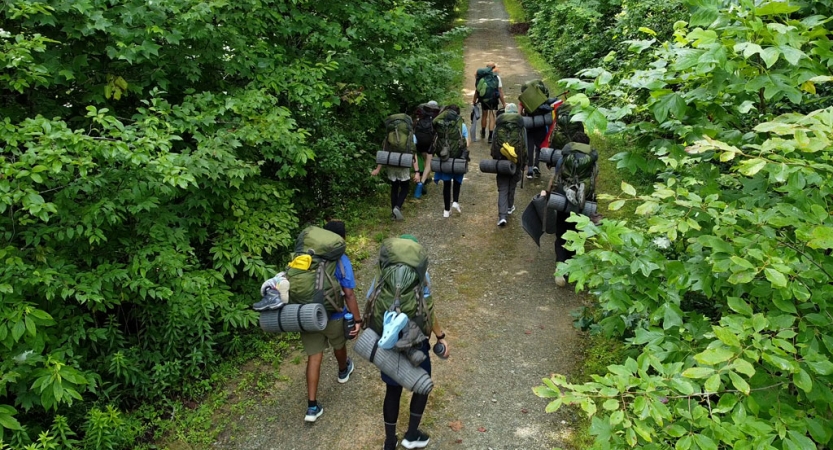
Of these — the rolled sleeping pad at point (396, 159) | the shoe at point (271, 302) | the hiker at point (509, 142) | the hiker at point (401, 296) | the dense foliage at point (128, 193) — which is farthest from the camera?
the rolled sleeping pad at point (396, 159)

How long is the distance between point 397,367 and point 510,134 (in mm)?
5174

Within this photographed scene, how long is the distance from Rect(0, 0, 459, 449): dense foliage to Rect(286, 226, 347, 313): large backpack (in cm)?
123

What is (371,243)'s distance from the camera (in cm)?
898

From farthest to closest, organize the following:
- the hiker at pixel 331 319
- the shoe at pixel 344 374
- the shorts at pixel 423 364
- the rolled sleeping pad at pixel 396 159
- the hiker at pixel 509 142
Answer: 1. the rolled sleeping pad at pixel 396 159
2. the hiker at pixel 509 142
3. the shoe at pixel 344 374
4. the hiker at pixel 331 319
5. the shorts at pixel 423 364

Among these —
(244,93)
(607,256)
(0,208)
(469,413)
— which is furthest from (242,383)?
(607,256)

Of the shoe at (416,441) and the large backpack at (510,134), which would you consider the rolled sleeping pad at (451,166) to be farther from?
the shoe at (416,441)

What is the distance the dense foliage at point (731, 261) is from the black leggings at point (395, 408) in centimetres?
215

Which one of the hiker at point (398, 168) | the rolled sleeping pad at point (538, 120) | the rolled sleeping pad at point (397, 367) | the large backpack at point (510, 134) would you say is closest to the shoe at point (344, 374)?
the rolled sleeping pad at point (397, 367)

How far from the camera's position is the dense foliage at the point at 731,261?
226 cm

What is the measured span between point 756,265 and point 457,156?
676 cm

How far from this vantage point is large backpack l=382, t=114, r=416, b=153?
28.5ft

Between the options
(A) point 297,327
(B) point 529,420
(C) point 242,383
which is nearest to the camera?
(A) point 297,327

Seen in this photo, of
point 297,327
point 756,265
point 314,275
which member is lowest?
point 297,327

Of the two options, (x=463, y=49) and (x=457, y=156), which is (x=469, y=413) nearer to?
(x=457, y=156)
